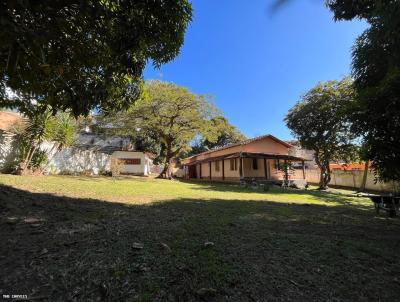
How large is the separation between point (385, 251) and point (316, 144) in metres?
18.9

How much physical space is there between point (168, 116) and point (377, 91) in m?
17.8

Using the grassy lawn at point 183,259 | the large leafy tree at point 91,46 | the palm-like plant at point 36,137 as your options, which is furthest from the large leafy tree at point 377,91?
the palm-like plant at point 36,137

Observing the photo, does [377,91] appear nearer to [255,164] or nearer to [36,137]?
[36,137]

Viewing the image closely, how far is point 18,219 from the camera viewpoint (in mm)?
4766

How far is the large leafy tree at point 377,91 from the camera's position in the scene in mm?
6023

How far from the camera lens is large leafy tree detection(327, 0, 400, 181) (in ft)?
Result: 19.8

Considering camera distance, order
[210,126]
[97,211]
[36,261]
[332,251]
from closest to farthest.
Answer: [36,261] < [332,251] < [97,211] < [210,126]

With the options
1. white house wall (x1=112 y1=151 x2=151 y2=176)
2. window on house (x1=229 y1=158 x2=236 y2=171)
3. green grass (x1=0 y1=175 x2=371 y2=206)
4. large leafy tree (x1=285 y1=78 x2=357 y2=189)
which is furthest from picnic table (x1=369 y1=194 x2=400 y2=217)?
white house wall (x1=112 y1=151 x2=151 y2=176)

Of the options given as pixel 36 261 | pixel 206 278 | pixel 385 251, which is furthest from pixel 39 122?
pixel 385 251

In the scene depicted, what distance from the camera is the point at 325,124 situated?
21172 mm

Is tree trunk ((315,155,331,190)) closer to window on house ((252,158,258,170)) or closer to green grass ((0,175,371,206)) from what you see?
window on house ((252,158,258,170))

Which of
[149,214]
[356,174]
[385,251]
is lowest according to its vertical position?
[385,251]

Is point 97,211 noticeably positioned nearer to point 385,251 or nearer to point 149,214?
point 149,214

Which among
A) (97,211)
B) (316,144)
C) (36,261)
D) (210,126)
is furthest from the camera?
(210,126)
